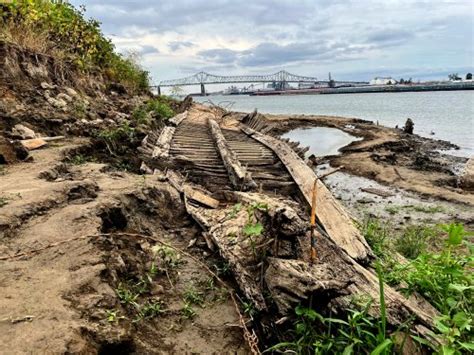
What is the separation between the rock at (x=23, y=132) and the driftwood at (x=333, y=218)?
414 centimetres

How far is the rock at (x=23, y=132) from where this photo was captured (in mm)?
6507

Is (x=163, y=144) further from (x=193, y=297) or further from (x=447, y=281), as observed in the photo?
(x=447, y=281)

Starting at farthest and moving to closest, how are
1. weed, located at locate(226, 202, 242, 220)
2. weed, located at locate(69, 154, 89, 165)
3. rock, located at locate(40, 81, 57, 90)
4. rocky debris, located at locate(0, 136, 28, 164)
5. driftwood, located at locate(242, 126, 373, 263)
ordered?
1. rock, located at locate(40, 81, 57, 90)
2. weed, located at locate(69, 154, 89, 165)
3. rocky debris, located at locate(0, 136, 28, 164)
4. weed, located at locate(226, 202, 242, 220)
5. driftwood, located at locate(242, 126, 373, 263)

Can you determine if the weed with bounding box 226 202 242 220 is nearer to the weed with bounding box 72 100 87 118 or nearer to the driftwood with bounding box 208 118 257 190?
the driftwood with bounding box 208 118 257 190

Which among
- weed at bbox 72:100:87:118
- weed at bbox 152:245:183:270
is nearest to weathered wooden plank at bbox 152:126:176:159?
weed at bbox 72:100:87:118

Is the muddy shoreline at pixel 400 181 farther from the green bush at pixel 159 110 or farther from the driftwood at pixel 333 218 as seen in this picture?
the green bush at pixel 159 110

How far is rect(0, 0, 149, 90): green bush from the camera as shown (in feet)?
30.5

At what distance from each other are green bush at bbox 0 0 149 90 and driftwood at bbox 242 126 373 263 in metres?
7.05

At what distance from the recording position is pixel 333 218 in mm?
4520

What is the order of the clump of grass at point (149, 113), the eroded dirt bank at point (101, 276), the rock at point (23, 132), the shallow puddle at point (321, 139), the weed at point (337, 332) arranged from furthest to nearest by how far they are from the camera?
the shallow puddle at point (321, 139) < the clump of grass at point (149, 113) < the rock at point (23, 132) < the weed at point (337, 332) < the eroded dirt bank at point (101, 276)

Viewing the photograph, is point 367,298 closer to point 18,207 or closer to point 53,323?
point 53,323

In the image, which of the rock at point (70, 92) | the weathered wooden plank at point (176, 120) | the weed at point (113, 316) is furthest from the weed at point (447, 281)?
the rock at point (70, 92)

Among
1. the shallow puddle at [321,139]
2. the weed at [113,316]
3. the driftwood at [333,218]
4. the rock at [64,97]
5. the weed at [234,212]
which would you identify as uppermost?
the rock at [64,97]

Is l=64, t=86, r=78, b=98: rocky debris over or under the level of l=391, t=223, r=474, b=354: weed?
over
